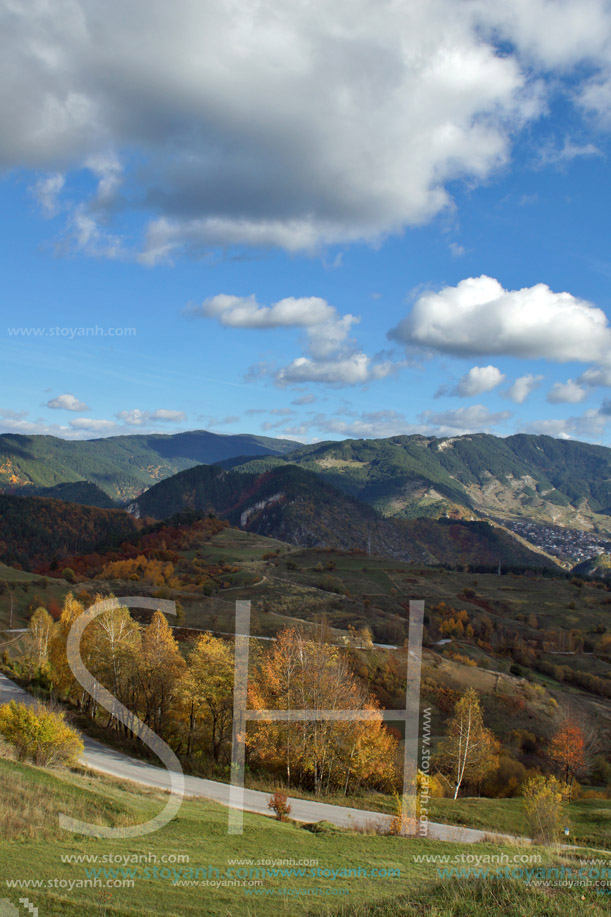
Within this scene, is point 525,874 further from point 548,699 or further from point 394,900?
point 548,699

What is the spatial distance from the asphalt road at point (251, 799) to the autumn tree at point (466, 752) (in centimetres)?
1811

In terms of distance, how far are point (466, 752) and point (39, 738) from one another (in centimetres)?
3501

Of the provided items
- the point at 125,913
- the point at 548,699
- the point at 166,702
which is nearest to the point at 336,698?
the point at 166,702

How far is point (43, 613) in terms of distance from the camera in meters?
71.9

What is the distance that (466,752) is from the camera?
47.9 meters

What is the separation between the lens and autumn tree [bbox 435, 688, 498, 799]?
161 ft

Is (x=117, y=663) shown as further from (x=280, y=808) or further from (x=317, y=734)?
(x=280, y=808)

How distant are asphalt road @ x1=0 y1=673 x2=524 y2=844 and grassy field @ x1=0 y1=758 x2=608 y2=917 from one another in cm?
471

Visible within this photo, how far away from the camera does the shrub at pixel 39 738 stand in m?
28.7

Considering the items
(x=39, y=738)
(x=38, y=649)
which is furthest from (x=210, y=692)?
(x=38, y=649)

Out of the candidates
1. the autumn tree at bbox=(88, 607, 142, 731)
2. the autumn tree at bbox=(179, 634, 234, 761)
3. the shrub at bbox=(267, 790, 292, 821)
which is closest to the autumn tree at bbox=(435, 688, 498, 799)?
the autumn tree at bbox=(179, 634, 234, 761)

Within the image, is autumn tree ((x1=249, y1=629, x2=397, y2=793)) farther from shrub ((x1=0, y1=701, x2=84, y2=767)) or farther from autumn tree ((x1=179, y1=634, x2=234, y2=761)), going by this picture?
shrub ((x1=0, y1=701, x2=84, y2=767))

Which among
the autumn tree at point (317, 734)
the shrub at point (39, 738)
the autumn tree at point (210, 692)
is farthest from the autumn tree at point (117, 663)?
the shrub at point (39, 738)

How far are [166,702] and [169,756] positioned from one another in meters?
9.74
